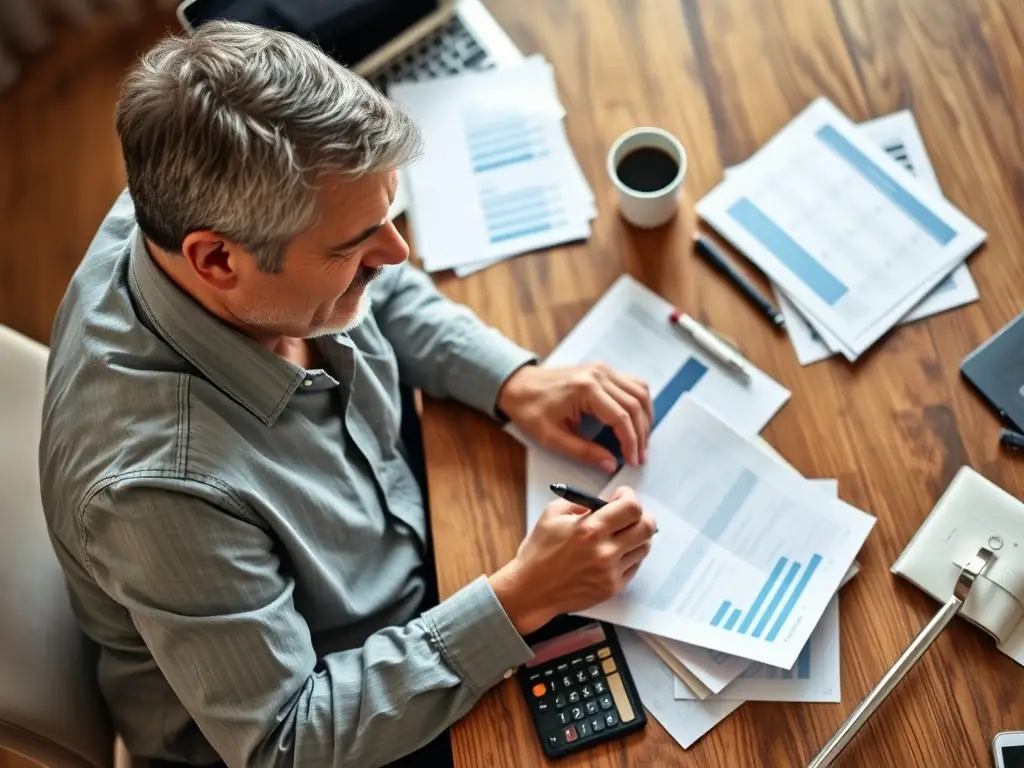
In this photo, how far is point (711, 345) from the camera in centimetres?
108

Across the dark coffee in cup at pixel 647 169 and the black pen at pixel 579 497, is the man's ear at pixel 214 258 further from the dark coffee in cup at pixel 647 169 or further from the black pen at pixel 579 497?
the dark coffee in cup at pixel 647 169

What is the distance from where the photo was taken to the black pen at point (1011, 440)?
1.00 metres

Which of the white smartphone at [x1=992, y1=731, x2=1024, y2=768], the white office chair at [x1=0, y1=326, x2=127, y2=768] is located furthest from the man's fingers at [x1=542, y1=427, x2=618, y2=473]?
the white office chair at [x1=0, y1=326, x2=127, y2=768]

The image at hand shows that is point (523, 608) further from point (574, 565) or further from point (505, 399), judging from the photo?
point (505, 399)

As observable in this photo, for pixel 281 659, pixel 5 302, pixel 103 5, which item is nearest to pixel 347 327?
pixel 281 659

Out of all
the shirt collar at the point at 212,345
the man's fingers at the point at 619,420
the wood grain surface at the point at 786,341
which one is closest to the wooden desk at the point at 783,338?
the wood grain surface at the point at 786,341

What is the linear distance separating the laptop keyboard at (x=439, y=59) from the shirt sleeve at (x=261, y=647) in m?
0.67

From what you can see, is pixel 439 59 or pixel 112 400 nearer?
pixel 112 400

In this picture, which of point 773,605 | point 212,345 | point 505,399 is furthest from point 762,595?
point 212,345

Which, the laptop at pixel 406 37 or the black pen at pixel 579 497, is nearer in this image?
the black pen at pixel 579 497

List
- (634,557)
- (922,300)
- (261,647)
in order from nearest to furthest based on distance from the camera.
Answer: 1. (261,647)
2. (634,557)
3. (922,300)

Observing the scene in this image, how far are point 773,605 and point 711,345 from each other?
30 centimetres

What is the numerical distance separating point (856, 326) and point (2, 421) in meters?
0.94

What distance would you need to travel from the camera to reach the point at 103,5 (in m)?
2.12
